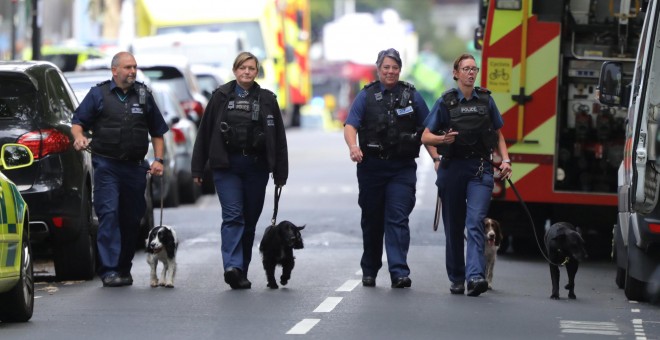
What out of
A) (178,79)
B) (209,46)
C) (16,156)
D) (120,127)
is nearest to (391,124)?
(120,127)

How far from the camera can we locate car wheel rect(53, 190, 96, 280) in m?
14.6

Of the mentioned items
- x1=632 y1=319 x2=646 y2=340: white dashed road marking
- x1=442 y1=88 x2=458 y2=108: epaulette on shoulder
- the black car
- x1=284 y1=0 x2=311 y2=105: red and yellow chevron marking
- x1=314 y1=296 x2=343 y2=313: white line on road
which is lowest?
x1=284 y1=0 x2=311 y2=105: red and yellow chevron marking

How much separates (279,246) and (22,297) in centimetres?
290

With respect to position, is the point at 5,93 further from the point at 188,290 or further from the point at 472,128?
the point at 472,128

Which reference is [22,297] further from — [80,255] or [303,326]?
[80,255]

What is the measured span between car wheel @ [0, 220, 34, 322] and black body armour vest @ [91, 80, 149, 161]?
2.62 metres

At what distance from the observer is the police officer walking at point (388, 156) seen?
14039mm

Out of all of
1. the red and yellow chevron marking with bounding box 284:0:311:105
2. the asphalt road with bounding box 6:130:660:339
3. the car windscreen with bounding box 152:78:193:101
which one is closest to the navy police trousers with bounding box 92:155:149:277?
the asphalt road with bounding box 6:130:660:339

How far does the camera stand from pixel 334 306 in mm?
12680

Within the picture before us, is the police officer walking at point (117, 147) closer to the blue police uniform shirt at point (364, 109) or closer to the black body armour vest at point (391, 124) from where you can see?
the blue police uniform shirt at point (364, 109)

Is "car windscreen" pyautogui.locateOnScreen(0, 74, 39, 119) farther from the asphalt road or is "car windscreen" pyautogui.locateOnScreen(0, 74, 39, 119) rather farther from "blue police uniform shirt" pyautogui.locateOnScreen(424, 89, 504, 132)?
"blue police uniform shirt" pyautogui.locateOnScreen(424, 89, 504, 132)

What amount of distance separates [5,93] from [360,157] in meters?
2.80

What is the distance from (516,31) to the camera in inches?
654

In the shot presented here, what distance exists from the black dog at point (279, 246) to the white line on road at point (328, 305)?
766 mm
